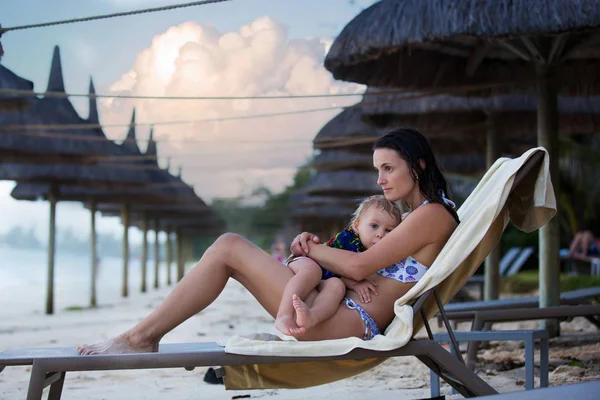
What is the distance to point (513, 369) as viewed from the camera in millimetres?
4113

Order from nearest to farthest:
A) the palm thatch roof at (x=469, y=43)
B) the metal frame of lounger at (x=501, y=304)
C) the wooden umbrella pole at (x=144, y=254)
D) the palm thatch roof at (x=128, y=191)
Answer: the metal frame of lounger at (x=501, y=304) → the palm thatch roof at (x=469, y=43) → the palm thatch roof at (x=128, y=191) → the wooden umbrella pole at (x=144, y=254)

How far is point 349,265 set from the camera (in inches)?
96.1

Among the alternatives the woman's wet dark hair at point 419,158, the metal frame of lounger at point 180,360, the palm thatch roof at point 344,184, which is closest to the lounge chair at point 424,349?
the metal frame of lounger at point 180,360

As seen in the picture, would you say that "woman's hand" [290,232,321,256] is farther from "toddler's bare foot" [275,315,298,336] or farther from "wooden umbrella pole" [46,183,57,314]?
"wooden umbrella pole" [46,183,57,314]

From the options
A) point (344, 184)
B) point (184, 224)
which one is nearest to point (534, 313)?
point (344, 184)

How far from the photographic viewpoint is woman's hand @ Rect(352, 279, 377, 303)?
8.25ft

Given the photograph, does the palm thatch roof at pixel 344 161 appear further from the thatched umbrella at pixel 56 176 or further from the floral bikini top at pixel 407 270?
the floral bikini top at pixel 407 270

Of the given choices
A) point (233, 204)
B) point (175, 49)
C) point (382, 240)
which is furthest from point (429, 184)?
point (233, 204)

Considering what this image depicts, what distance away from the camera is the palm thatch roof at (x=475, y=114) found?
7.89m

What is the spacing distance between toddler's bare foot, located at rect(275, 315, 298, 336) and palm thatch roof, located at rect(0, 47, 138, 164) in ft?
21.6

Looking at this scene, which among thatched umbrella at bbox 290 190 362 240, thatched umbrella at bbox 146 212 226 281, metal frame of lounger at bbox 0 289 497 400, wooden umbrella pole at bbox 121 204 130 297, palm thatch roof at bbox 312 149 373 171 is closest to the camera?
metal frame of lounger at bbox 0 289 497 400

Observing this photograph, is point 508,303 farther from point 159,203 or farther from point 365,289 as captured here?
point 159,203

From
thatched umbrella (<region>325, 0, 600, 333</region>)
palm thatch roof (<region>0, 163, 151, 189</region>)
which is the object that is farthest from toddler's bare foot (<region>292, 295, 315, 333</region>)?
palm thatch roof (<region>0, 163, 151, 189</region>)

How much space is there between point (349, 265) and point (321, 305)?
0.53 feet
